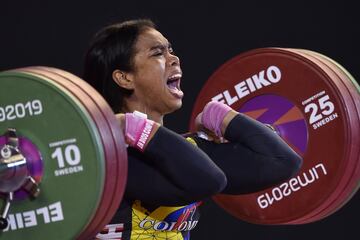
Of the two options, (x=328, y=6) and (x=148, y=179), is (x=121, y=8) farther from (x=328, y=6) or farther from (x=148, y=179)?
(x=148, y=179)

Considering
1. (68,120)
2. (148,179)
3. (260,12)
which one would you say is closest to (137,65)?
(148,179)

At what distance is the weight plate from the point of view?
226 centimetres

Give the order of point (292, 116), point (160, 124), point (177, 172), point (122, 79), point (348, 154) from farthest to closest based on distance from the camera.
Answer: point (292, 116)
point (348, 154)
point (122, 79)
point (160, 124)
point (177, 172)

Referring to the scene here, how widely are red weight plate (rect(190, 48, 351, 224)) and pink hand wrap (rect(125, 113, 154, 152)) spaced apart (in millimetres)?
801

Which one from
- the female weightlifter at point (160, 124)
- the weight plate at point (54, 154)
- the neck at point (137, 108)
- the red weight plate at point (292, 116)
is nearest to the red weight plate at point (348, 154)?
the red weight plate at point (292, 116)

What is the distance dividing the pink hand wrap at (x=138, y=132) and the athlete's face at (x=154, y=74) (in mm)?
397

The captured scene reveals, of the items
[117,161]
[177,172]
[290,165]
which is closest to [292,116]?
[290,165]

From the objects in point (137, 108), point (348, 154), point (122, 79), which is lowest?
point (348, 154)

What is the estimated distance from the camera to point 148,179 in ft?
8.86

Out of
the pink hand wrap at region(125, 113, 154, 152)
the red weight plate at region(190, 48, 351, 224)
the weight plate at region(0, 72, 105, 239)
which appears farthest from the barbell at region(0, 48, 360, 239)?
the red weight plate at region(190, 48, 351, 224)

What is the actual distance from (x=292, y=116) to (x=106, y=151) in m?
1.27

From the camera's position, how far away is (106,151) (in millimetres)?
2268

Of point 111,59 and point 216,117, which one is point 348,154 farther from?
point 111,59

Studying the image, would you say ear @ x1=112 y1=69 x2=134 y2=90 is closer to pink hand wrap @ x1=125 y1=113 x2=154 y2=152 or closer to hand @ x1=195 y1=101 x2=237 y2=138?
hand @ x1=195 y1=101 x2=237 y2=138
